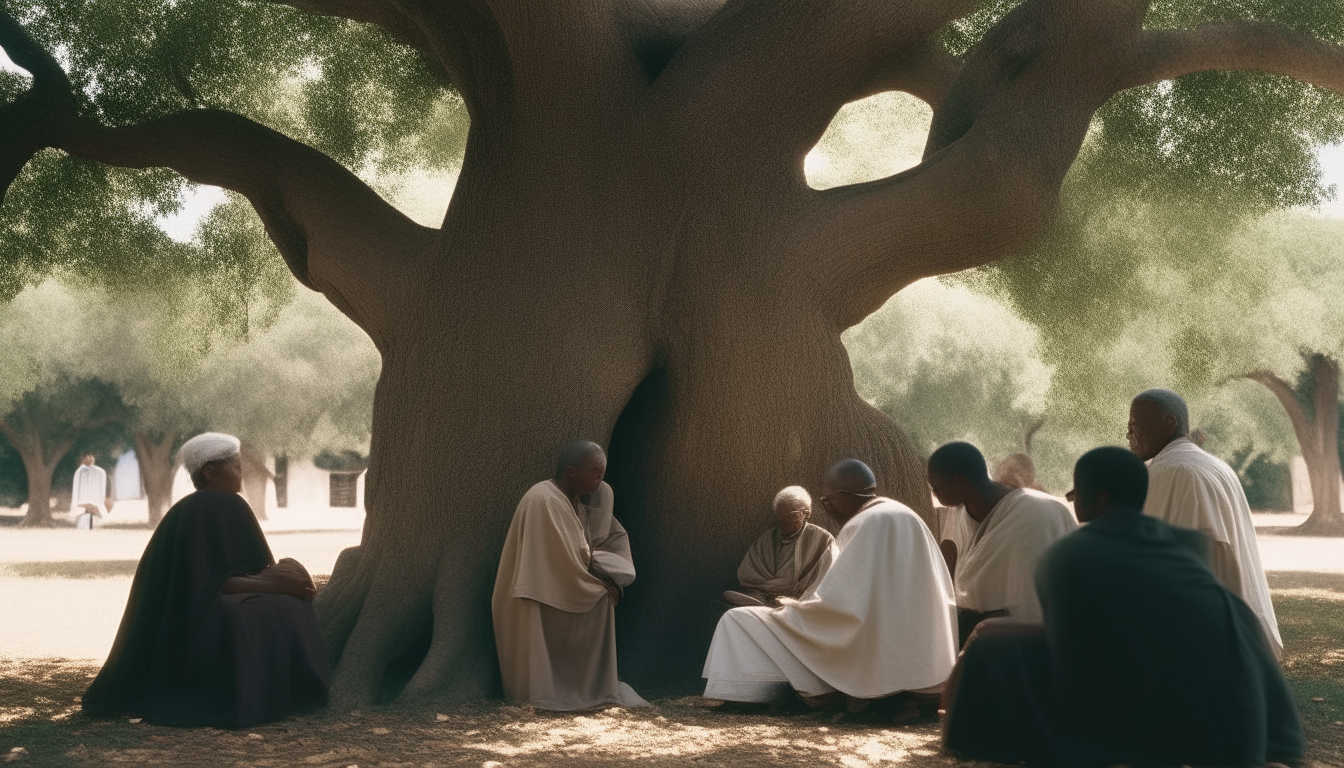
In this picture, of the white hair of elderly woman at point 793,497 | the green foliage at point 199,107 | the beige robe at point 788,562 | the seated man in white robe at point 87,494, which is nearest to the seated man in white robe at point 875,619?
the beige robe at point 788,562

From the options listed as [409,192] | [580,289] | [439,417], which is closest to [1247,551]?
[580,289]

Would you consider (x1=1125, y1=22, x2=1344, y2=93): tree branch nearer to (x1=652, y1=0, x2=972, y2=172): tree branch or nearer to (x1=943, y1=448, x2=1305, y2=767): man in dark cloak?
(x1=652, y1=0, x2=972, y2=172): tree branch

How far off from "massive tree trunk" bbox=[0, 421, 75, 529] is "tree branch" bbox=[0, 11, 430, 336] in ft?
102

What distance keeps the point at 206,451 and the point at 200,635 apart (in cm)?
108

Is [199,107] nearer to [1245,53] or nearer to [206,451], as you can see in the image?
[206,451]

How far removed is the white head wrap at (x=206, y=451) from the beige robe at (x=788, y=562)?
3.42 metres

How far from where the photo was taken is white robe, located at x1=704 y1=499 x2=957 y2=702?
777cm

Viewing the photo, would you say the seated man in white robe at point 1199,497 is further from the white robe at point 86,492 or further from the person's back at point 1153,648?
the white robe at point 86,492

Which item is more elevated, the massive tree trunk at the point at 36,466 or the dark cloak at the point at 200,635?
the massive tree trunk at the point at 36,466

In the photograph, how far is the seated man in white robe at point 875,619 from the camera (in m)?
7.77

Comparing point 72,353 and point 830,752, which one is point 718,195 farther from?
point 72,353

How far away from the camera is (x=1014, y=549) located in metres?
7.14

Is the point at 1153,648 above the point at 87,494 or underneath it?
underneath

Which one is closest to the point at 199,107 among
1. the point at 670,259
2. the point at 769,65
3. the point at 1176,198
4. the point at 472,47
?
the point at 472,47
